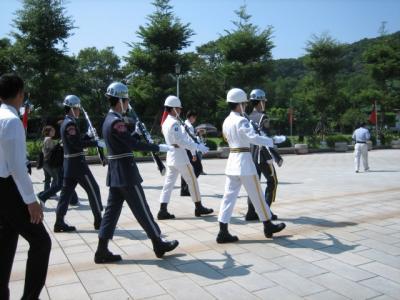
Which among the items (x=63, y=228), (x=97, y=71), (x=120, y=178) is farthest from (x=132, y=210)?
(x=97, y=71)

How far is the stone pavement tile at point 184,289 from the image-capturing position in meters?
3.73

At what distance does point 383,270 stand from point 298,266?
0.88 metres

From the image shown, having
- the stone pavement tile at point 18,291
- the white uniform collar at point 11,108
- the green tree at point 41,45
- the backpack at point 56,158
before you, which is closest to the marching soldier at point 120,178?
the stone pavement tile at point 18,291

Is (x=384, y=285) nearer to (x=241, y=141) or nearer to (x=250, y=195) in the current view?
(x=250, y=195)

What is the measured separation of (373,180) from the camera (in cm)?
1162

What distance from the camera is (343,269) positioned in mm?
4352

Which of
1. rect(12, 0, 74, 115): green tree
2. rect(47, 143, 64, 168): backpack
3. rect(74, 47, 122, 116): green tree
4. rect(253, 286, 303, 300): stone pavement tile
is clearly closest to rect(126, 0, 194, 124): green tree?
rect(12, 0, 74, 115): green tree

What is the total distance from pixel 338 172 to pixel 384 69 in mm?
21952

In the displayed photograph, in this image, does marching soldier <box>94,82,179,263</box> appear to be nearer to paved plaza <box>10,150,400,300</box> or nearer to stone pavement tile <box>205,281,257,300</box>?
paved plaza <box>10,150,400,300</box>

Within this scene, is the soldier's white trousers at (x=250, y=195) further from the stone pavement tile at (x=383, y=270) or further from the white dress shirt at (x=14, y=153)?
the white dress shirt at (x=14, y=153)

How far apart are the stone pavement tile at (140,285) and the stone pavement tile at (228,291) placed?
0.49 metres

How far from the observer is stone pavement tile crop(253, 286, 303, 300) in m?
3.67

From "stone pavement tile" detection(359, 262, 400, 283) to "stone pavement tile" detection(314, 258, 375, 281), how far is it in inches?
4.3

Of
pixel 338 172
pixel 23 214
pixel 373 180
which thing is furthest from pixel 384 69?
pixel 23 214
